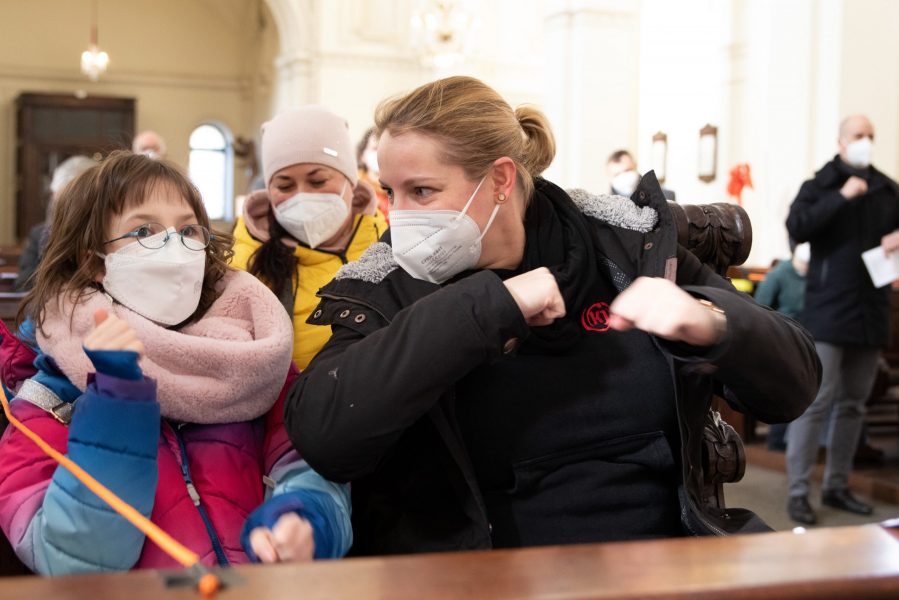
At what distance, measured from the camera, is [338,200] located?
2918 millimetres

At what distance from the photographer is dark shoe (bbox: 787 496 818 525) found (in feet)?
17.0

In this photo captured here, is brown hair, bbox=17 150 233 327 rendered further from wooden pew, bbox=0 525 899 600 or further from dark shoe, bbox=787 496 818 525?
dark shoe, bbox=787 496 818 525

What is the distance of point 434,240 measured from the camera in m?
2.03

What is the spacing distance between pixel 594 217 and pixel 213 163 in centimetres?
1827

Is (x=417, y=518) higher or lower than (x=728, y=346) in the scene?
lower

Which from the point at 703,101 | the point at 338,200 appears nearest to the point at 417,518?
the point at 338,200

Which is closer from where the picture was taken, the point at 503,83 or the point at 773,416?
the point at 773,416

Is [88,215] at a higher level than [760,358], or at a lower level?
higher

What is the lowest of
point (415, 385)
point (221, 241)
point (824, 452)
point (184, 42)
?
point (824, 452)

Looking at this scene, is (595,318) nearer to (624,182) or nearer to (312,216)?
(312,216)

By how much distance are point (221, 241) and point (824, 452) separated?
5555mm

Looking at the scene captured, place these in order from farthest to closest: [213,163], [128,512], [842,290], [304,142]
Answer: [213,163] → [842,290] → [304,142] → [128,512]

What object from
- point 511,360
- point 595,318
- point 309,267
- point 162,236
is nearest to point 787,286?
point 309,267

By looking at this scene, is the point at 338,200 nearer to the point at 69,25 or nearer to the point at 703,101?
the point at 703,101
